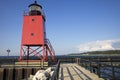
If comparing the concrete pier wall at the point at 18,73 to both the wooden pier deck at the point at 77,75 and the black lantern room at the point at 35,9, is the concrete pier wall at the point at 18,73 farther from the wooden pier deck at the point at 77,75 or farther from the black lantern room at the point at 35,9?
the black lantern room at the point at 35,9

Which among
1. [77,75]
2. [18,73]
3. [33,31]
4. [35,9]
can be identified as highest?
[35,9]

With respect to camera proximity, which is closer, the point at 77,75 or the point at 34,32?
the point at 77,75

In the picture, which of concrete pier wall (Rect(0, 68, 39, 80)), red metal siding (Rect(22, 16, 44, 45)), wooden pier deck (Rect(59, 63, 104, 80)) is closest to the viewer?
wooden pier deck (Rect(59, 63, 104, 80))

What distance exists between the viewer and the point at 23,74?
22141mm

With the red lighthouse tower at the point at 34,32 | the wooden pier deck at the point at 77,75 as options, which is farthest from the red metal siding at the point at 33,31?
the wooden pier deck at the point at 77,75

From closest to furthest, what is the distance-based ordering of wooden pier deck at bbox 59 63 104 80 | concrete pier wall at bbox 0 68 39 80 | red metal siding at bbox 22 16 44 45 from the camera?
wooden pier deck at bbox 59 63 104 80, concrete pier wall at bbox 0 68 39 80, red metal siding at bbox 22 16 44 45

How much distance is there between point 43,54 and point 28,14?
6375 mm

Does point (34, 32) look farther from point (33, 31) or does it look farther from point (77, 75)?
point (77, 75)

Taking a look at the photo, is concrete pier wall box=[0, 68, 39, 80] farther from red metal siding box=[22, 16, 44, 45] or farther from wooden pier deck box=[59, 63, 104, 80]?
wooden pier deck box=[59, 63, 104, 80]

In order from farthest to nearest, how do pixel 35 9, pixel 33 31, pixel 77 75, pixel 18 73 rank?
1. pixel 35 9
2. pixel 33 31
3. pixel 18 73
4. pixel 77 75

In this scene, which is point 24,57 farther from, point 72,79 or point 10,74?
point 72,79

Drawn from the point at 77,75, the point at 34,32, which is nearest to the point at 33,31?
the point at 34,32

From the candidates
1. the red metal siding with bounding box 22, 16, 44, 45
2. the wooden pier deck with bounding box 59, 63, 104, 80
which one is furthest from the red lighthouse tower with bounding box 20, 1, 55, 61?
the wooden pier deck with bounding box 59, 63, 104, 80

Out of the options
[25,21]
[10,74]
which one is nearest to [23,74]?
[10,74]
